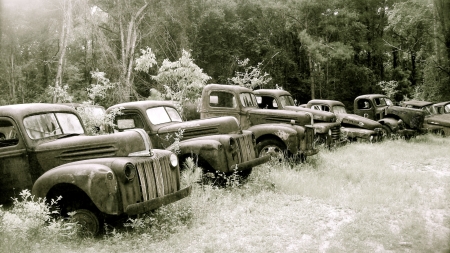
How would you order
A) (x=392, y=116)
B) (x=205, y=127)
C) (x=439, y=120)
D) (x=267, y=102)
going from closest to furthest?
(x=205, y=127) < (x=267, y=102) < (x=392, y=116) < (x=439, y=120)

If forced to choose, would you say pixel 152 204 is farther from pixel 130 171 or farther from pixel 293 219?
pixel 293 219

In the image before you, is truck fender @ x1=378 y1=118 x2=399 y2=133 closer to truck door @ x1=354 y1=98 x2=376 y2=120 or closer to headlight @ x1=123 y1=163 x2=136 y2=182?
truck door @ x1=354 y1=98 x2=376 y2=120

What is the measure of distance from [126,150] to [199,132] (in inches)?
95.1

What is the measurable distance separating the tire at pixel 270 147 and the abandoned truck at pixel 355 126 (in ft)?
15.0

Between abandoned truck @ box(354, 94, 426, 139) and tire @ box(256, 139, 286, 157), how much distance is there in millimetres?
6986

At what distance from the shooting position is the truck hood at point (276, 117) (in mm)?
9062

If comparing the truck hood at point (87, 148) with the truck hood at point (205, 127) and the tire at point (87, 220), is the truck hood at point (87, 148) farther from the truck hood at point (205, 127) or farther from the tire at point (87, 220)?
the truck hood at point (205, 127)

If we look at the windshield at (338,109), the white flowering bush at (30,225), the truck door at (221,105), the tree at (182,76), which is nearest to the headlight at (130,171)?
the white flowering bush at (30,225)

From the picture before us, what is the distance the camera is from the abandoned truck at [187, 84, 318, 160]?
8.43 meters

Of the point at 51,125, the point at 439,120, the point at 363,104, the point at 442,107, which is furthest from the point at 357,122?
the point at 51,125

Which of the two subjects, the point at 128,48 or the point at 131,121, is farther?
the point at 128,48

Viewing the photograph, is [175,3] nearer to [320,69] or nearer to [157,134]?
[320,69]

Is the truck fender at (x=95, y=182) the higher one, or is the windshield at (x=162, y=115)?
the windshield at (x=162, y=115)

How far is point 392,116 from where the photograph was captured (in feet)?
47.1
